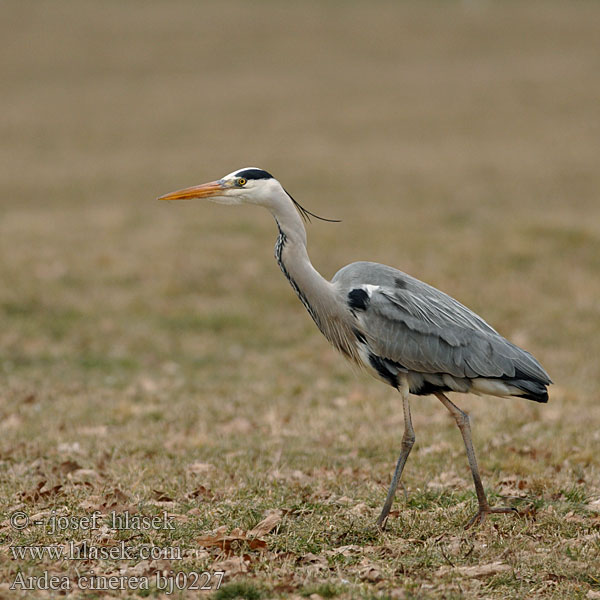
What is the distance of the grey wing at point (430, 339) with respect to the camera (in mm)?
6176

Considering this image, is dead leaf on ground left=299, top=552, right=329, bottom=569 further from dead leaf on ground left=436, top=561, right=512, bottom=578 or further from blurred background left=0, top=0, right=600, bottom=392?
blurred background left=0, top=0, right=600, bottom=392

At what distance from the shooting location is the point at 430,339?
623cm

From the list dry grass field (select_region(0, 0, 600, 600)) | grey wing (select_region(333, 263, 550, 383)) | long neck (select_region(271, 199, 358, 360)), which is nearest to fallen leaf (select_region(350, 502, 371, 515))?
dry grass field (select_region(0, 0, 600, 600))

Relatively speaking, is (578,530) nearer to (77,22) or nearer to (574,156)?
(574,156)

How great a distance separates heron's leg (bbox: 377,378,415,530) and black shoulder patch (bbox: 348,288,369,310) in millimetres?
638

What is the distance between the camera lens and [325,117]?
33.0 metres

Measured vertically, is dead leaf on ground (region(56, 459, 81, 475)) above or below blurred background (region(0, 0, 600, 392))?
below

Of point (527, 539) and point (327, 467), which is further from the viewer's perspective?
point (327, 467)

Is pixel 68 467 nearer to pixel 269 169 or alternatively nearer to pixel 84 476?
pixel 84 476

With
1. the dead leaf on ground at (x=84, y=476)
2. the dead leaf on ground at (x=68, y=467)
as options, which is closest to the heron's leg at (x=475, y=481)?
the dead leaf on ground at (x=84, y=476)

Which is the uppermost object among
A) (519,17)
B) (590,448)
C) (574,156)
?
(519,17)

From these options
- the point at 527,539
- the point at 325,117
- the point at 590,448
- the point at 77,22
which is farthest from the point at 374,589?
the point at 77,22

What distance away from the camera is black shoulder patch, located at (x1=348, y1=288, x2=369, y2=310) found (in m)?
6.28

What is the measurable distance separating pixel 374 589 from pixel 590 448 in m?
3.82
